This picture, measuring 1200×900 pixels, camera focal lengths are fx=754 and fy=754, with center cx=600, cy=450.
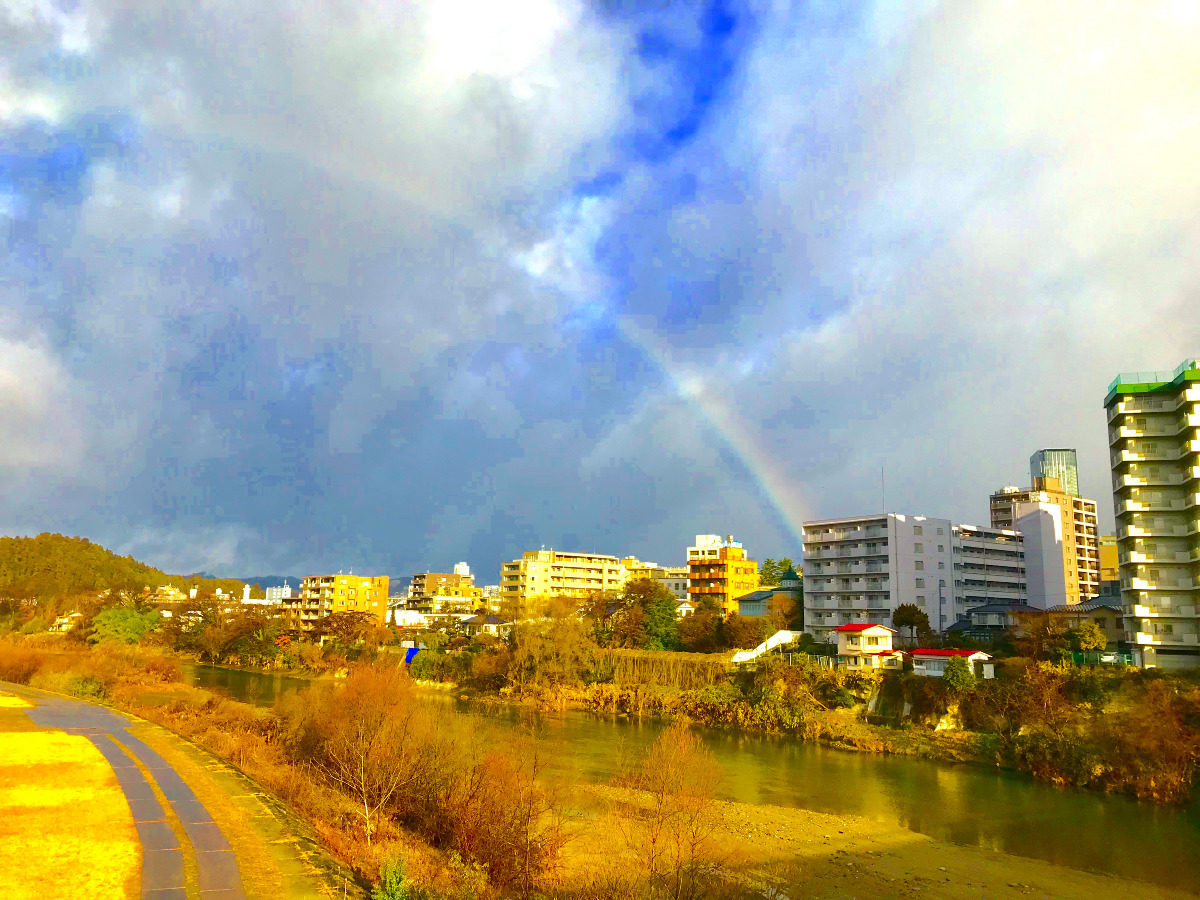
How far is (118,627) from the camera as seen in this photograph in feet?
235

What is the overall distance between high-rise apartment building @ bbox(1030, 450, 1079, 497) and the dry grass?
97.0 metres

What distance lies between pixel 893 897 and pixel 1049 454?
90.6 metres

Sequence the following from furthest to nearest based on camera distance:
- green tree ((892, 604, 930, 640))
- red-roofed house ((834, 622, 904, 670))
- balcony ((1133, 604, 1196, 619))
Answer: green tree ((892, 604, 930, 640))
red-roofed house ((834, 622, 904, 670))
balcony ((1133, 604, 1196, 619))

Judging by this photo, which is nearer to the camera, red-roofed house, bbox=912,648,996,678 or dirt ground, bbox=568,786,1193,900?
dirt ground, bbox=568,786,1193,900

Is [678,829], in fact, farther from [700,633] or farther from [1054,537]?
[1054,537]

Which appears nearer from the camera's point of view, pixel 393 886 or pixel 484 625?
pixel 393 886

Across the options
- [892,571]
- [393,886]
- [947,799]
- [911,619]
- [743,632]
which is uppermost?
[892,571]

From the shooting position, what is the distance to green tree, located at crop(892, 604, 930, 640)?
50844mm

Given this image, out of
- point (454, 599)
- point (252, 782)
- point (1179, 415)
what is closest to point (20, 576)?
point (454, 599)

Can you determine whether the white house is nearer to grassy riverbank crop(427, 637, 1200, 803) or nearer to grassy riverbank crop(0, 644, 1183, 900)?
grassy riverbank crop(427, 637, 1200, 803)

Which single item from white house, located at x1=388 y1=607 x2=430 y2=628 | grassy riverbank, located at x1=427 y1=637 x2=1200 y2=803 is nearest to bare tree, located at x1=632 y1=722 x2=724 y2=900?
grassy riverbank, located at x1=427 y1=637 x2=1200 y2=803

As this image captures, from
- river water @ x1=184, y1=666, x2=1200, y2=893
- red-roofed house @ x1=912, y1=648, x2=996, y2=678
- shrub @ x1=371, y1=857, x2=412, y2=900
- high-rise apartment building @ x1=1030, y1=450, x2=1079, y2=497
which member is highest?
high-rise apartment building @ x1=1030, y1=450, x2=1079, y2=497

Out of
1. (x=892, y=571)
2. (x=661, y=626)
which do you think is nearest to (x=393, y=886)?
(x=661, y=626)

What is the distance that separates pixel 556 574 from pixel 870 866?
79718 millimetres
